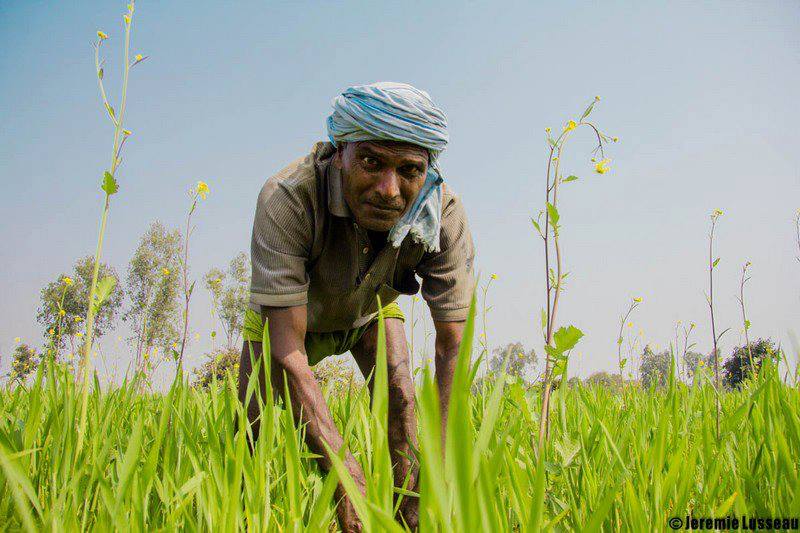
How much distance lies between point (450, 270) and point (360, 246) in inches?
18.1

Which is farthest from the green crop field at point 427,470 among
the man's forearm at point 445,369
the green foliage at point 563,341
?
the man's forearm at point 445,369

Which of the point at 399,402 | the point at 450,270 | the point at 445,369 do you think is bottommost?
the point at 399,402

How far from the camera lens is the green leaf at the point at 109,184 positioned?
4.16ft

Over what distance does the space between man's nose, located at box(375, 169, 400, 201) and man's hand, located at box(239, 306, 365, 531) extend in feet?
1.87

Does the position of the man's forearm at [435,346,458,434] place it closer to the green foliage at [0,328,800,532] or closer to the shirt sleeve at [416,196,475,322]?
the shirt sleeve at [416,196,475,322]

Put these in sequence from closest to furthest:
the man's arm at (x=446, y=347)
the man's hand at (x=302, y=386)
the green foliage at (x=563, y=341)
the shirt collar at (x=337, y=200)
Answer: the green foliage at (x=563, y=341), the man's hand at (x=302, y=386), the shirt collar at (x=337, y=200), the man's arm at (x=446, y=347)

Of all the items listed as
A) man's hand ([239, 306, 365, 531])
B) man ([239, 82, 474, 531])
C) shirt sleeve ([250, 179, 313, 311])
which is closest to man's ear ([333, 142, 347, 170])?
man ([239, 82, 474, 531])

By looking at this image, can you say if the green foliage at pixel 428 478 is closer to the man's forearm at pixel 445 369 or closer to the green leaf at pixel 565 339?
the green leaf at pixel 565 339

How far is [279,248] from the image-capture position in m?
2.20

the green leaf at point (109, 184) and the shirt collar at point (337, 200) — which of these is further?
the shirt collar at point (337, 200)

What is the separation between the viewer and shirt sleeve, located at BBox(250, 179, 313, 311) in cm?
214

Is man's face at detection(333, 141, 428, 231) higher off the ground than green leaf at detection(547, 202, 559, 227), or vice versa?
man's face at detection(333, 141, 428, 231)

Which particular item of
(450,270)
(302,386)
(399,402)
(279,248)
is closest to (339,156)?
(279,248)

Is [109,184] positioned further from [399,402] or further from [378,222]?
[399,402]
